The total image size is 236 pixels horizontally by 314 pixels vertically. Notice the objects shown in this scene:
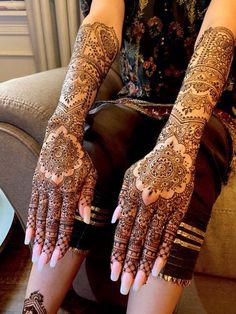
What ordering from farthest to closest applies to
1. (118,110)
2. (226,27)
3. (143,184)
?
(118,110) < (226,27) < (143,184)

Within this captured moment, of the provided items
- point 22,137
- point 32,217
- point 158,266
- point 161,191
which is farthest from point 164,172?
point 22,137

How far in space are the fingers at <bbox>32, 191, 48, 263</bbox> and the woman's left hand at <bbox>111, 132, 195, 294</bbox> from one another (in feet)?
0.46

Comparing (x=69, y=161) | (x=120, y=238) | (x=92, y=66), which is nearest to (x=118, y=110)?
(x=92, y=66)

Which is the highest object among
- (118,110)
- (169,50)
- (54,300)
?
(169,50)

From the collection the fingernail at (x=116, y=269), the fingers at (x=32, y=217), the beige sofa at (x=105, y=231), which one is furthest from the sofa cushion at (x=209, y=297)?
the fingers at (x=32, y=217)

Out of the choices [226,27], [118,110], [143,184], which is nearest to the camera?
[143,184]

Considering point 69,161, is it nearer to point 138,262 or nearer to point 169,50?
point 138,262

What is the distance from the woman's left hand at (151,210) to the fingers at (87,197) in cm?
7

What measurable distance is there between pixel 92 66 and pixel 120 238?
369 millimetres

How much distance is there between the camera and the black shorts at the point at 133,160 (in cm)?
73

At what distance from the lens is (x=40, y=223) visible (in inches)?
29.3

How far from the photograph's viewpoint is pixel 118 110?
3.13ft

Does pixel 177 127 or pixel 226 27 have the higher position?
pixel 226 27

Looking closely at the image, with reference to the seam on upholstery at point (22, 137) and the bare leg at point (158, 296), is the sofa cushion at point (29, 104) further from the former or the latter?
the bare leg at point (158, 296)
